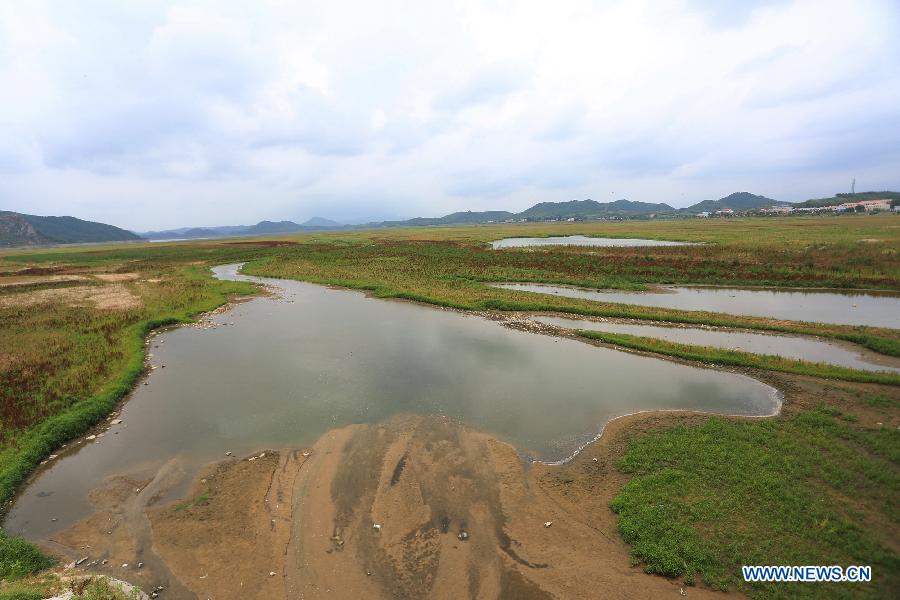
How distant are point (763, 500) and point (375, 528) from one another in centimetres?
909

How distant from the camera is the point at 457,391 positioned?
53.8 ft

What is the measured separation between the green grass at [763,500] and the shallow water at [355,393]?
92.2 inches

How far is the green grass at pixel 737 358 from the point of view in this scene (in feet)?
53.0

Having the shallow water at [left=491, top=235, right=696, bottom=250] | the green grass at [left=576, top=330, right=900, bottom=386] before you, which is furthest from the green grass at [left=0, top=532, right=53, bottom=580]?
the shallow water at [left=491, top=235, right=696, bottom=250]

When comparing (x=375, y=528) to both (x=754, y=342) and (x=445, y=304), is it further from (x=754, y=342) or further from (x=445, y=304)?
(x=754, y=342)

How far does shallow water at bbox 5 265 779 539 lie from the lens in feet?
40.7

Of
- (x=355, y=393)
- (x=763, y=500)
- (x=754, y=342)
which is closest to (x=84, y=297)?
(x=355, y=393)

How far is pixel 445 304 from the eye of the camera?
3045cm

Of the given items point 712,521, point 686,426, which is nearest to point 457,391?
point 686,426

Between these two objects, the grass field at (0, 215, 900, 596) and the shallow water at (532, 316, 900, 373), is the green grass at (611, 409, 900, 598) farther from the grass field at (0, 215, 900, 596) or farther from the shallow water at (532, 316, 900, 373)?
the shallow water at (532, 316, 900, 373)

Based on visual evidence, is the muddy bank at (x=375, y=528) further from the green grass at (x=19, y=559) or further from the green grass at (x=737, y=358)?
the green grass at (x=737, y=358)

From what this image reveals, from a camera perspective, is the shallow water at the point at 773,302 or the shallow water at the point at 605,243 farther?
the shallow water at the point at 605,243

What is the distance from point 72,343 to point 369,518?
2219cm

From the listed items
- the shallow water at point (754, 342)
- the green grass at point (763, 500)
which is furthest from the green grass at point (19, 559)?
the shallow water at point (754, 342)
